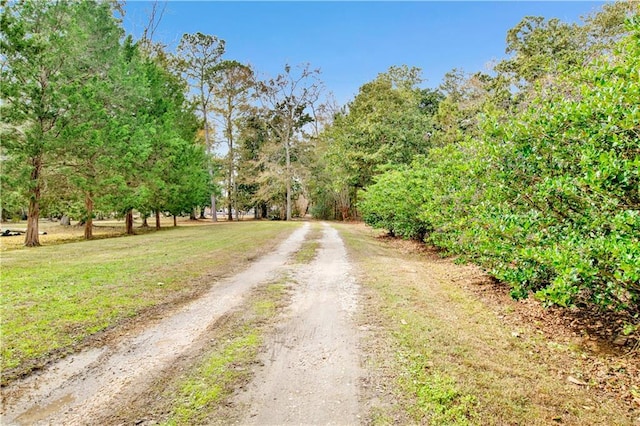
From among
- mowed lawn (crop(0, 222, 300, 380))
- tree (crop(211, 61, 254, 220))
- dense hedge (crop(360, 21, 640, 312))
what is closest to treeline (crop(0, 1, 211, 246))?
mowed lawn (crop(0, 222, 300, 380))

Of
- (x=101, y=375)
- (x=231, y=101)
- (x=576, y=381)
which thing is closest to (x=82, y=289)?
(x=101, y=375)

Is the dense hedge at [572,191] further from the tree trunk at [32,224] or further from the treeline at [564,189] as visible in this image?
the tree trunk at [32,224]

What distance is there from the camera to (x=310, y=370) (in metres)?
3.37

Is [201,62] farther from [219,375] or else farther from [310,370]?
[310,370]

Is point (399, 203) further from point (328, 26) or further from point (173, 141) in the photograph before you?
point (173, 141)

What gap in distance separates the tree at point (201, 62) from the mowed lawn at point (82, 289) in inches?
901

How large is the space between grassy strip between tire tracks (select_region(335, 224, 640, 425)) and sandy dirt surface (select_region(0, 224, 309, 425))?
2.11 m

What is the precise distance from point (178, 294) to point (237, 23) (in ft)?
45.4

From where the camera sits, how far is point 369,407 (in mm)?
2777

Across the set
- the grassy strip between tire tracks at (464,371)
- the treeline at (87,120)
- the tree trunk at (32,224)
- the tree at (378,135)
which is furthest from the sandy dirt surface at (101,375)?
the tree at (378,135)

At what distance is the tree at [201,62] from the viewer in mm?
31375

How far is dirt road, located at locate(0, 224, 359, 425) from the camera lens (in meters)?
2.70

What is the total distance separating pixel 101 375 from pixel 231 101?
1359 inches

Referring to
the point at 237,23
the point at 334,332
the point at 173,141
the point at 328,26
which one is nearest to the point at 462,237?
the point at 334,332
